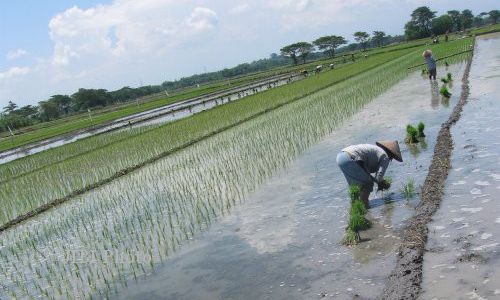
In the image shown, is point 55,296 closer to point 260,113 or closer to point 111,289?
point 111,289

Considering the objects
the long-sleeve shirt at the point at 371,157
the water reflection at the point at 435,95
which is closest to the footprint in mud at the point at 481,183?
the long-sleeve shirt at the point at 371,157

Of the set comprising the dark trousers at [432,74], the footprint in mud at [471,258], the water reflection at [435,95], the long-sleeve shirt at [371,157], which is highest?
the long-sleeve shirt at [371,157]

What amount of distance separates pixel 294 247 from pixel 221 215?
201 centimetres

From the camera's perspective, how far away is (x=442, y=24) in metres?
66.9

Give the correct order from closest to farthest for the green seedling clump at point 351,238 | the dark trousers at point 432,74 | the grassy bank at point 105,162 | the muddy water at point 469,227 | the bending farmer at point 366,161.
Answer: the muddy water at point 469,227
the green seedling clump at point 351,238
the bending farmer at point 366,161
the grassy bank at point 105,162
the dark trousers at point 432,74

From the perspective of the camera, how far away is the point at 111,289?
555cm

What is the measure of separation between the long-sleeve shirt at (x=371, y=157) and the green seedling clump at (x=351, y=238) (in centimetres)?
87

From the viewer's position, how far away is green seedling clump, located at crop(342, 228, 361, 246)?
209 inches

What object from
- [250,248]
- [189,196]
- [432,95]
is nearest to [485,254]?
[250,248]

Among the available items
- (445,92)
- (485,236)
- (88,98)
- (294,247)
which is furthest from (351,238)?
(88,98)

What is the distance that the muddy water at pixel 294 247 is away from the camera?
4.73 metres

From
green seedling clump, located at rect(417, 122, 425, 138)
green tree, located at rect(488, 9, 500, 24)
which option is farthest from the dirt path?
green tree, located at rect(488, 9, 500, 24)

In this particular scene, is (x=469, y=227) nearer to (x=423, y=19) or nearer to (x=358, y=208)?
(x=358, y=208)

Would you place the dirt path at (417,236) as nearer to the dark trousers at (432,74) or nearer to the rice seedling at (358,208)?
the rice seedling at (358,208)
